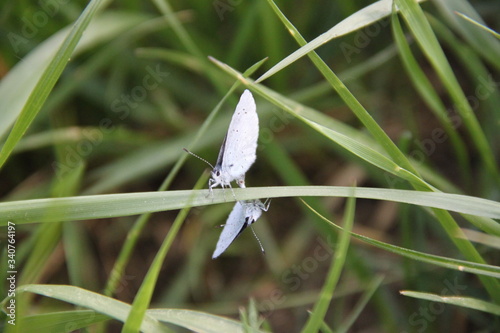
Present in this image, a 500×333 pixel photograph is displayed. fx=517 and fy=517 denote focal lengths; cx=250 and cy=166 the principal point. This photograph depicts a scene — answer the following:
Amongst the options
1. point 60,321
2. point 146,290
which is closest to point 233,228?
point 146,290

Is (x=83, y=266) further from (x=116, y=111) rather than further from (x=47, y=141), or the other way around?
(x=116, y=111)

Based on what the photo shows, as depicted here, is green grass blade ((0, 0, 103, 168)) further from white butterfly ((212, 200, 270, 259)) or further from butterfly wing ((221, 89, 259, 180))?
white butterfly ((212, 200, 270, 259))

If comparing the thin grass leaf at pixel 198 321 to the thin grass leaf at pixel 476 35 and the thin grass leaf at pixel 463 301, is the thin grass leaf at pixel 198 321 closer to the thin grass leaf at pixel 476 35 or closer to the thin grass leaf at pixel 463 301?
the thin grass leaf at pixel 463 301

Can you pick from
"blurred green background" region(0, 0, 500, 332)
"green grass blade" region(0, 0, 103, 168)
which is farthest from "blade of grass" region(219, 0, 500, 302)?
"blurred green background" region(0, 0, 500, 332)

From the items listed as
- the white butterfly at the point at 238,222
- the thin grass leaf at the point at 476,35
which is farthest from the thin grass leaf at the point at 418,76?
the white butterfly at the point at 238,222

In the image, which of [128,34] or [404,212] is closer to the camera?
[404,212]

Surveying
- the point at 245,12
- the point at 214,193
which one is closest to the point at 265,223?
the point at 245,12

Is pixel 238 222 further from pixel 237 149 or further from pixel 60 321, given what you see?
pixel 60 321
